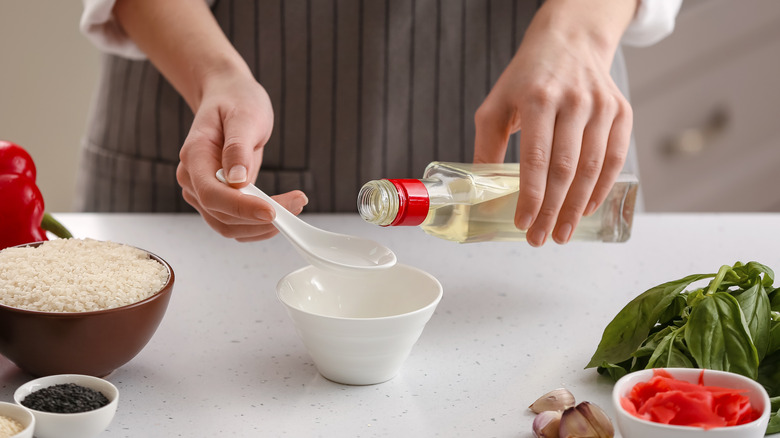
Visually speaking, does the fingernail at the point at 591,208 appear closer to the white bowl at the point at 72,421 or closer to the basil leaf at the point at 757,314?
the basil leaf at the point at 757,314

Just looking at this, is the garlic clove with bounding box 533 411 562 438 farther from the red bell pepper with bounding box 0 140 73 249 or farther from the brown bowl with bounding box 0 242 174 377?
the red bell pepper with bounding box 0 140 73 249

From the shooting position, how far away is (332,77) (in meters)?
1.28

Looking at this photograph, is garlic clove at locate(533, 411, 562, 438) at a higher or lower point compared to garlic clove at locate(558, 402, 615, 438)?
lower

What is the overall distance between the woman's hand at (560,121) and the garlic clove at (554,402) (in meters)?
0.21

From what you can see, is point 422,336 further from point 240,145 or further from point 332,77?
point 332,77

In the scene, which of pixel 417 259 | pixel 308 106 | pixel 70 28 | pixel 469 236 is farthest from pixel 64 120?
pixel 469 236

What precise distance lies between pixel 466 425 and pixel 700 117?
7.53 feet

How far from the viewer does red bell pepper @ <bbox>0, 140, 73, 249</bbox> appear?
35.4 inches

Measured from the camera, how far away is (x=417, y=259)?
44.3 inches

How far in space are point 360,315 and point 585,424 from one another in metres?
0.29

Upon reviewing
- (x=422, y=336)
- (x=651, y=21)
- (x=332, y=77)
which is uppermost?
(x=651, y=21)

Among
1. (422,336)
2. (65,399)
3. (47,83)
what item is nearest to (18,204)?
(65,399)

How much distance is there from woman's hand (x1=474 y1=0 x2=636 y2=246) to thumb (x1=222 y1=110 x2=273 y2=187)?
0.92 ft

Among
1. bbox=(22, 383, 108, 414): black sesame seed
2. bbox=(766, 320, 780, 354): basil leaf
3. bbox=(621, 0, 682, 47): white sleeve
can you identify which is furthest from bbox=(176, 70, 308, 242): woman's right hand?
bbox=(621, 0, 682, 47): white sleeve
